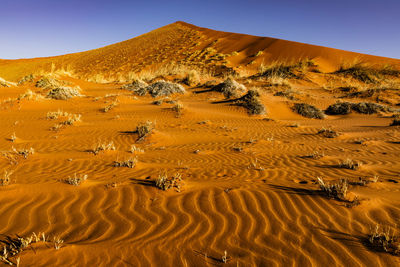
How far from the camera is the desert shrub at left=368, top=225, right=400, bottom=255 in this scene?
2269 mm

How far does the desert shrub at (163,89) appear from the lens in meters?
16.1

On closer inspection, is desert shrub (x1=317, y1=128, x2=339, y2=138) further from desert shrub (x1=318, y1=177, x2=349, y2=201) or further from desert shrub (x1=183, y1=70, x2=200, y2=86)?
desert shrub (x1=183, y1=70, x2=200, y2=86)

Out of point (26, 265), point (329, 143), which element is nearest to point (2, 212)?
point (26, 265)

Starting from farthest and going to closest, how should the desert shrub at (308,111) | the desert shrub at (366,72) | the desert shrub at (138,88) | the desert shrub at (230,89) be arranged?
1. the desert shrub at (366,72)
2. the desert shrub at (138,88)
3. the desert shrub at (230,89)
4. the desert shrub at (308,111)

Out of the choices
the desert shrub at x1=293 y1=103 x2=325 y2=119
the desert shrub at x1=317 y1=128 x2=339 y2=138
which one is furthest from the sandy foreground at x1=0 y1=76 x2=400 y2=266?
the desert shrub at x1=293 y1=103 x2=325 y2=119

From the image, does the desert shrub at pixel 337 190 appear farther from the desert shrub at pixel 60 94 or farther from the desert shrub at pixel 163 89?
the desert shrub at pixel 60 94

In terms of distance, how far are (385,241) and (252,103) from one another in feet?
34.9

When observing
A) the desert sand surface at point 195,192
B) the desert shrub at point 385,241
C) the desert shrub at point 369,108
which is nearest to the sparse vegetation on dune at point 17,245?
the desert sand surface at point 195,192

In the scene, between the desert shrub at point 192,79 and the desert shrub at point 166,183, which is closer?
the desert shrub at point 166,183

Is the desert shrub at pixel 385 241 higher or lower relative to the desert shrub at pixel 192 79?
lower

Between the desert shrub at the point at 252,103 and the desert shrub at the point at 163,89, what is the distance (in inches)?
192

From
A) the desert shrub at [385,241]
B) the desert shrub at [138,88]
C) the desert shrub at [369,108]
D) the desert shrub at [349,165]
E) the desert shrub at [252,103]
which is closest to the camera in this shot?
the desert shrub at [385,241]

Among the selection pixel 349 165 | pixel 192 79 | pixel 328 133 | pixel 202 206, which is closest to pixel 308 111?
pixel 328 133

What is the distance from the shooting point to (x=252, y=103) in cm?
1262
